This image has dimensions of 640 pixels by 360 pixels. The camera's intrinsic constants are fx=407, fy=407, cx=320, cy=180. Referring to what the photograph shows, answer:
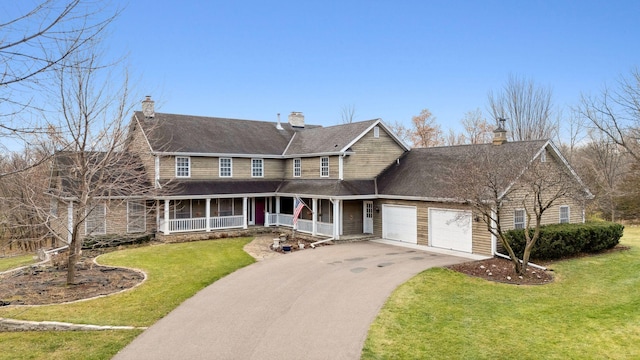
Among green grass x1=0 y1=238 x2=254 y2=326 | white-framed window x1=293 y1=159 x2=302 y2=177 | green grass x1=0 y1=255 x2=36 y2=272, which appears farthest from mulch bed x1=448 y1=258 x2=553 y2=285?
green grass x1=0 y1=255 x2=36 y2=272

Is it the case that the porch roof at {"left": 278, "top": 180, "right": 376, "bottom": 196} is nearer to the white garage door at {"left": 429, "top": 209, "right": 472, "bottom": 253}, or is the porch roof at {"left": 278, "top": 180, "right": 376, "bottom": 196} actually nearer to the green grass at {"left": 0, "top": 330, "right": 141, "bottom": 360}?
the white garage door at {"left": 429, "top": 209, "right": 472, "bottom": 253}

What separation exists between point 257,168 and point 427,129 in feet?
91.9

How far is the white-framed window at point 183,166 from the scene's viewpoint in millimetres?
24598

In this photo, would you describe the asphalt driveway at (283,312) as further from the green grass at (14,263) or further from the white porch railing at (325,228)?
the green grass at (14,263)

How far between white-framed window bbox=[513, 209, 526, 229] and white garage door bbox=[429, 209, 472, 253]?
2.34m

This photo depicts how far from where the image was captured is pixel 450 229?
1938cm

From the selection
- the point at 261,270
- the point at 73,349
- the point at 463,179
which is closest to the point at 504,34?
the point at 463,179

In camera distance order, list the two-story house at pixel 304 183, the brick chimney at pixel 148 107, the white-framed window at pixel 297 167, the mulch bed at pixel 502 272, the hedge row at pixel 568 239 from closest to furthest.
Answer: the mulch bed at pixel 502 272
the hedge row at pixel 568 239
the two-story house at pixel 304 183
the brick chimney at pixel 148 107
the white-framed window at pixel 297 167

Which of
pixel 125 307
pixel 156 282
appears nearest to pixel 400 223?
pixel 156 282

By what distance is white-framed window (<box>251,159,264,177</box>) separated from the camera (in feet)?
90.2

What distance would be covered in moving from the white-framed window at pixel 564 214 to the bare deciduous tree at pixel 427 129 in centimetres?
2787

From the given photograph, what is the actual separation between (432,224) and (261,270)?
917 centimetres

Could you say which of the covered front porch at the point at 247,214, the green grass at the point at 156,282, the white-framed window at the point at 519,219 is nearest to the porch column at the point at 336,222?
the covered front porch at the point at 247,214

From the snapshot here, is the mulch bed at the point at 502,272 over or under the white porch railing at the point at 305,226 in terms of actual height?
under
